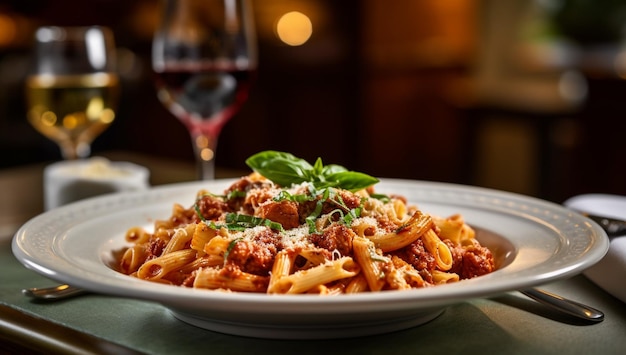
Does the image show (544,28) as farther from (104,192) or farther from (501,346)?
(501,346)

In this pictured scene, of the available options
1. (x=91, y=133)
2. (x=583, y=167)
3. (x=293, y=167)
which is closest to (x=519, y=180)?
(x=583, y=167)

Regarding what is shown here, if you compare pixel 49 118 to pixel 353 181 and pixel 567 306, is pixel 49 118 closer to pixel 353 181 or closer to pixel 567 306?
pixel 353 181

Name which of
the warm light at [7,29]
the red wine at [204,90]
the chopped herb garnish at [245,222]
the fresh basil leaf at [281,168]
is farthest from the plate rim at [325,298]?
the warm light at [7,29]

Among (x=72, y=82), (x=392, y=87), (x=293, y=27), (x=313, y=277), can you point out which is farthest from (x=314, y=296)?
(x=293, y=27)

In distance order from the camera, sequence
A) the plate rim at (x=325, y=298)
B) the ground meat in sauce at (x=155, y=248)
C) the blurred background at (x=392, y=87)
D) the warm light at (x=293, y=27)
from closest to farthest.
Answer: the plate rim at (x=325, y=298) < the ground meat in sauce at (x=155, y=248) < the blurred background at (x=392, y=87) < the warm light at (x=293, y=27)

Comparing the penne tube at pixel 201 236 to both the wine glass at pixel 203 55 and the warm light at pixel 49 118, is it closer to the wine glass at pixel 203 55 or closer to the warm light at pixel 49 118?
the wine glass at pixel 203 55

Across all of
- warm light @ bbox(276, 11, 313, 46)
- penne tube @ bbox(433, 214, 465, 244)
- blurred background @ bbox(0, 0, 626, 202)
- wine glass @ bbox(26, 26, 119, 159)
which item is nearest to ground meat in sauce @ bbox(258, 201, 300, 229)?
penne tube @ bbox(433, 214, 465, 244)
